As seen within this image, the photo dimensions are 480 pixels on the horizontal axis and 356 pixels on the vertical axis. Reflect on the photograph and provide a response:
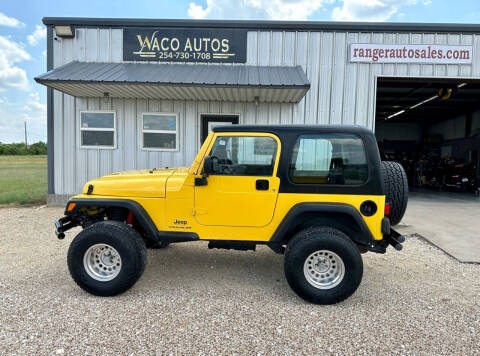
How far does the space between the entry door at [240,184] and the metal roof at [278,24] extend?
6.05 meters

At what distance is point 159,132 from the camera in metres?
8.41

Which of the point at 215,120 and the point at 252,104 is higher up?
the point at 252,104

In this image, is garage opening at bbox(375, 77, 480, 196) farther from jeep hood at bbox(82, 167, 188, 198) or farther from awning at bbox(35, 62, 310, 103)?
jeep hood at bbox(82, 167, 188, 198)

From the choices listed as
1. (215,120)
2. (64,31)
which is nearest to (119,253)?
(215,120)

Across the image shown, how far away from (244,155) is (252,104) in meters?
5.31

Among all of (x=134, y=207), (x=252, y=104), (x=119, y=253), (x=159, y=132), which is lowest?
(x=119, y=253)

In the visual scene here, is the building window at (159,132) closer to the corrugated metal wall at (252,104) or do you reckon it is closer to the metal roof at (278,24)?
the corrugated metal wall at (252,104)

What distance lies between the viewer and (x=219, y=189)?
3.27 m

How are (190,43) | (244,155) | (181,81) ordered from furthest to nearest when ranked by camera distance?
1. (190,43)
2. (181,81)
3. (244,155)

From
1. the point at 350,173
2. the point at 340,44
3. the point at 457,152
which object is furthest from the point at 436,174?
the point at 350,173

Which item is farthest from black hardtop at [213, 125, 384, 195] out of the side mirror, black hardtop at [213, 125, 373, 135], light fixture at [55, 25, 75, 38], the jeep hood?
light fixture at [55, 25, 75, 38]

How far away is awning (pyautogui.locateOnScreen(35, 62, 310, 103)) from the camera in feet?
22.3

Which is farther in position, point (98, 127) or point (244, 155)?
point (98, 127)

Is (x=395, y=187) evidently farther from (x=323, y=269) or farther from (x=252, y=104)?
(x=252, y=104)
